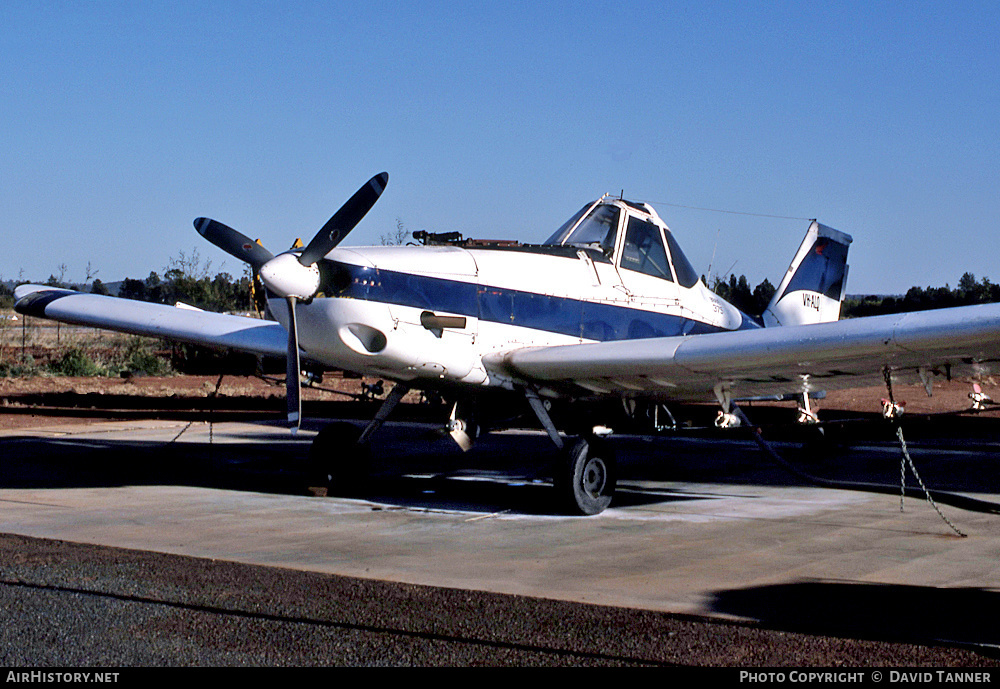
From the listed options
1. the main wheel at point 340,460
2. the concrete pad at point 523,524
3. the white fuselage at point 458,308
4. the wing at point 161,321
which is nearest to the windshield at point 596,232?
the white fuselage at point 458,308

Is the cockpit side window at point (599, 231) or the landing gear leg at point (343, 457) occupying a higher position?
the cockpit side window at point (599, 231)

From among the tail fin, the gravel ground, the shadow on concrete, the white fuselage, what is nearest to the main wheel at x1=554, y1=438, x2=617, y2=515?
the white fuselage

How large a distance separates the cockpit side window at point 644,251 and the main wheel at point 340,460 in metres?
3.58

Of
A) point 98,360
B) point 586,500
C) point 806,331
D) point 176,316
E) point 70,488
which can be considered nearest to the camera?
point 806,331

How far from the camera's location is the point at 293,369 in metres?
9.34

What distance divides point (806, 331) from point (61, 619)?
6342 millimetres

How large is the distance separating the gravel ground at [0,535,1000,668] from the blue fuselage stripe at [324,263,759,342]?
3.33m

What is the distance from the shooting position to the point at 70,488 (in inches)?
429

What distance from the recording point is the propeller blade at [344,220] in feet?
29.4

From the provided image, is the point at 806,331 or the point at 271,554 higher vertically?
the point at 806,331

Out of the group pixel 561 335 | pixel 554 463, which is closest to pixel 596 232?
pixel 561 335

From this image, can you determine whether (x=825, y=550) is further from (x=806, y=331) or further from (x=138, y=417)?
(x=138, y=417)

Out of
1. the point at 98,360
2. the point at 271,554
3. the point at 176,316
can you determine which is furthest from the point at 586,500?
the point at 98,360

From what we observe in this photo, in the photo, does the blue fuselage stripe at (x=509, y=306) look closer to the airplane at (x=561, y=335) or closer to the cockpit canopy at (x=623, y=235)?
the airplane at (x=561, y=335)
